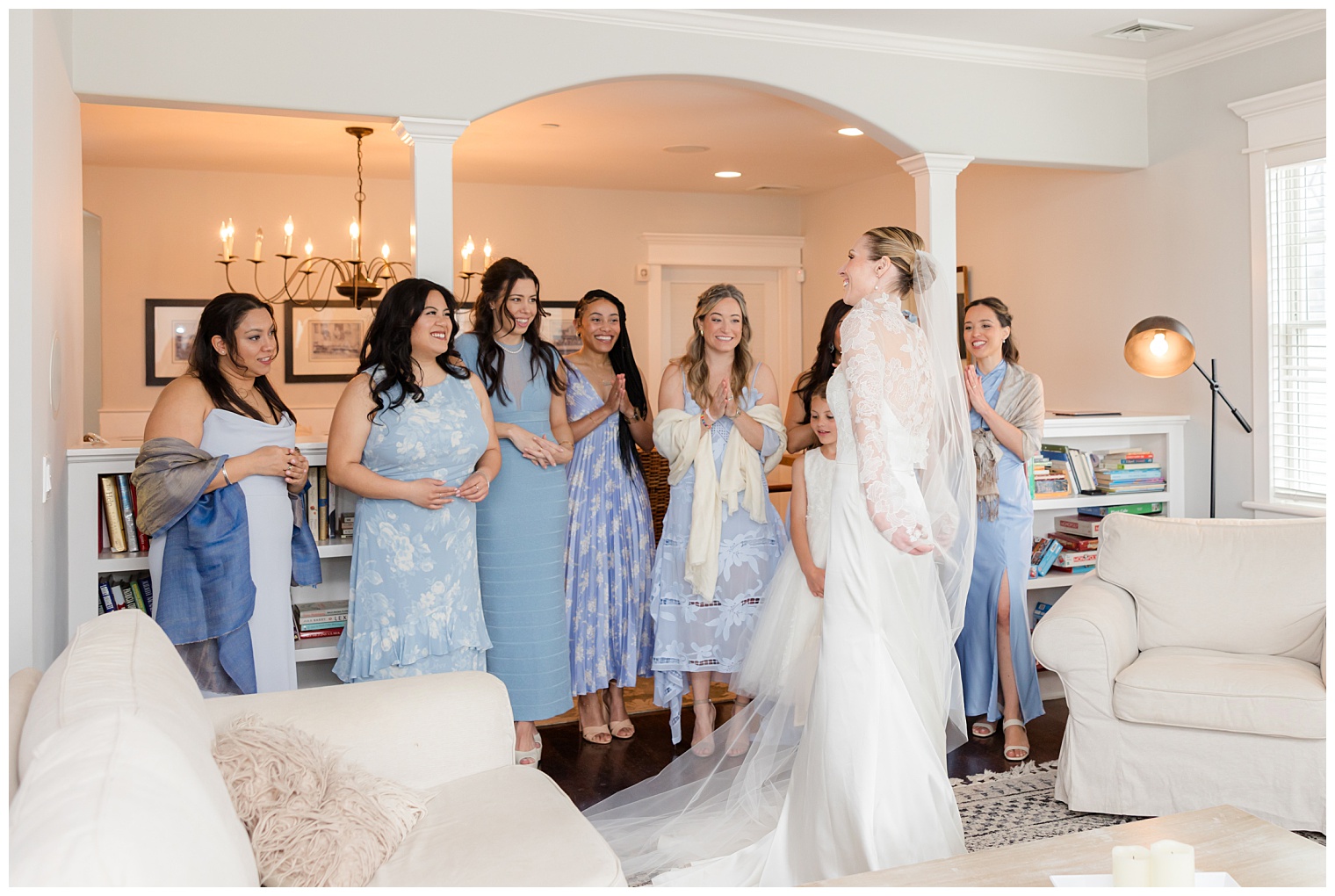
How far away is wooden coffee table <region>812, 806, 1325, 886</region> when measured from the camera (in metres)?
1.83

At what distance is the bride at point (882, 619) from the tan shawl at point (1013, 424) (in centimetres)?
117

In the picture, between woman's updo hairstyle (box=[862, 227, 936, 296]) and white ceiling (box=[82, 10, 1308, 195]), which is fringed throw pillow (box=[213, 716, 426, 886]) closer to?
woman's updo hairstyle (box=[862, 227, 936, 296])

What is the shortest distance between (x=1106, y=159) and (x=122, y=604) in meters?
4.30

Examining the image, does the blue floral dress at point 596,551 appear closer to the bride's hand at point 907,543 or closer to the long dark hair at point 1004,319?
the long dark hair at point 1004,319

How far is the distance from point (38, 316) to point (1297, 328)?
4.34m

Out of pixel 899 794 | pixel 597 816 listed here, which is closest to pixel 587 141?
pixel 597 816

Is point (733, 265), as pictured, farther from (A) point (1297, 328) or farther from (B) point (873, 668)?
(B) point (873, 668)

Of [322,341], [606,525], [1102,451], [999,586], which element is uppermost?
[322,341]

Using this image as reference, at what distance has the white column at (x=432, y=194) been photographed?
12.2 ft

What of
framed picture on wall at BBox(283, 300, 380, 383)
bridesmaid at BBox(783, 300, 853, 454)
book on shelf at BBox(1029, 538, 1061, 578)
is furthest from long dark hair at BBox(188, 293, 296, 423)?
framed picture on wall at BBox(283, 300, 380, 383)

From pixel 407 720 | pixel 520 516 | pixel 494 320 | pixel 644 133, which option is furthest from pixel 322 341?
pixel 407 720

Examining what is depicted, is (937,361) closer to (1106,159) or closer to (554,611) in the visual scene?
(554,611)

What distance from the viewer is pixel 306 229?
23.4ft

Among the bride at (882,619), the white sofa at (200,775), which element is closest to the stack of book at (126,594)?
the white sofa at (200,775)
